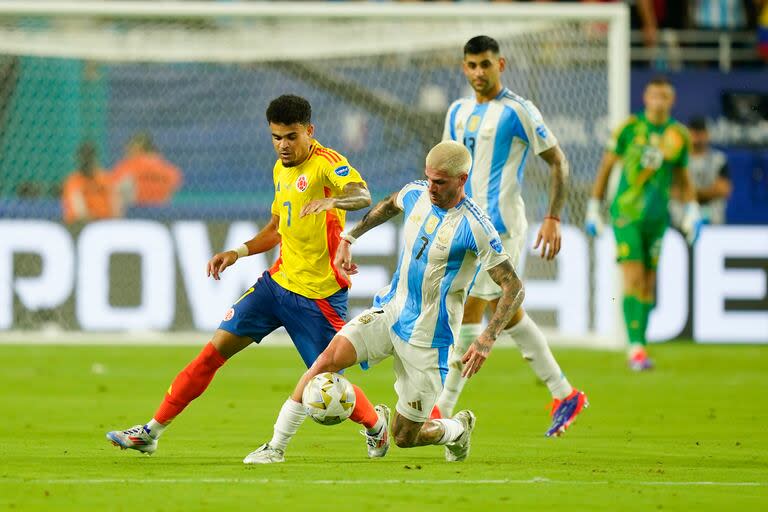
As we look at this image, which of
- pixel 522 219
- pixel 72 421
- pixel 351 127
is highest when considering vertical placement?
pixel 351 127

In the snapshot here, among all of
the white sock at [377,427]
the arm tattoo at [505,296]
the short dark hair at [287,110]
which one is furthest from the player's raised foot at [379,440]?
the short dark hair at [287,110]

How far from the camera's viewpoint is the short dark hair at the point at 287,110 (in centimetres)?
779

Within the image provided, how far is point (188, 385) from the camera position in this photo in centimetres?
800

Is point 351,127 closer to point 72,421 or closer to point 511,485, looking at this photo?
point 72,421

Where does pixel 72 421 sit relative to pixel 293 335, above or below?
below

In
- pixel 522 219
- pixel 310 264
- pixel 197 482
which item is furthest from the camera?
pixel 522 219

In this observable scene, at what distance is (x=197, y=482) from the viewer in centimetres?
704

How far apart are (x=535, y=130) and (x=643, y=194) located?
14.8 feet

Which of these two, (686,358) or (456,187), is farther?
(686,358)

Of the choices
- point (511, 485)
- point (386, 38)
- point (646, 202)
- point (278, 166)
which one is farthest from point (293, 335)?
point (386, 38)

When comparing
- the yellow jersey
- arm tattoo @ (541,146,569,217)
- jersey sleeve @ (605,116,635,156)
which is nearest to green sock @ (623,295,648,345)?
jersey sleeve @ (605,116,635,156)

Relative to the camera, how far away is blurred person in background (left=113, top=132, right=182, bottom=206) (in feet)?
55.2

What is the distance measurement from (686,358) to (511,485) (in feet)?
28.1

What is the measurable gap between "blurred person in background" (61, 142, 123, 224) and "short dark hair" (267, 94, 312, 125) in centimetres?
855
